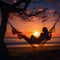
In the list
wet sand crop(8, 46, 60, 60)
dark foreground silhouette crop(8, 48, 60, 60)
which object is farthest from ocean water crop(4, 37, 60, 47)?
dark foreground silhouette crop(8, 48, 60, 60)

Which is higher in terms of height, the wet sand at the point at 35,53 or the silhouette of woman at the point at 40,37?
the silhouette of woman at the point at 40,37

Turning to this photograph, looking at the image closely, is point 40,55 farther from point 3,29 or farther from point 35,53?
point 3,29

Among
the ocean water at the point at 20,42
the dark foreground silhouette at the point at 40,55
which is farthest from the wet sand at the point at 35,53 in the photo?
the ocean water at the point at 20,42

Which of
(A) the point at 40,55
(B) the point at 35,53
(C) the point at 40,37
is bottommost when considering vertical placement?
(A) the point at 40,55

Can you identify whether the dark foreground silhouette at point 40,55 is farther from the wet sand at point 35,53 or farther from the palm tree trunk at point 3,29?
the palm tree trunk at point 3,29

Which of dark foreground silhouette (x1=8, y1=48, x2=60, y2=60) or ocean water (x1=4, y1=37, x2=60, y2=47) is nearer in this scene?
ocean water (x1=4, y1=37, x2=60, y2=47)

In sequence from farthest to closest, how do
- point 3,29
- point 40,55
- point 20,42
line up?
1. point 40,55
2. point 3,29
3. point 20,42

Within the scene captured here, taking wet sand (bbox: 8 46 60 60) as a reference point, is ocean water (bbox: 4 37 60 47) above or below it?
above

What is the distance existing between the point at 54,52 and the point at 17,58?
980mm

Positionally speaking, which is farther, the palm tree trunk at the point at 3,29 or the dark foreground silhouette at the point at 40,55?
the dark foreground silhouette at the point at 40,55

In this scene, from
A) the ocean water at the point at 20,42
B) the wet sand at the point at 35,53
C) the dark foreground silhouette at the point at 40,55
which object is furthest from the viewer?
the dark foreground silhouette at the point at 40,55

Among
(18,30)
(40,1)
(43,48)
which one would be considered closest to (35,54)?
(43,48)

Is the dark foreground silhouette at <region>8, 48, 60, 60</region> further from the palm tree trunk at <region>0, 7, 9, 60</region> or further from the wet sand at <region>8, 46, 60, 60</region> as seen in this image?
the palm tree trunk at <region>0, 7, 9, 60</region>

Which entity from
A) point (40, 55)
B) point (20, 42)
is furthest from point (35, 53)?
point (20, 42)
